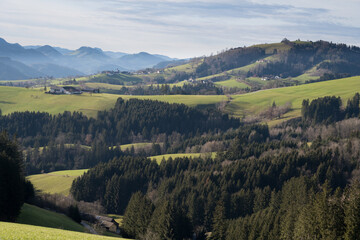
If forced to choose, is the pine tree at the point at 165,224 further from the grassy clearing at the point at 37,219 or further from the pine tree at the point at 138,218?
the grassy clearing at the point at 37,219

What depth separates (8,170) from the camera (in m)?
56.0

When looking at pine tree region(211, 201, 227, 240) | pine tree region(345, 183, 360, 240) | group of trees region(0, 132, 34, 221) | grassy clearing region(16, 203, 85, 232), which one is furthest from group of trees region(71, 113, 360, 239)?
group of trees region(0, 132, 34, 221)

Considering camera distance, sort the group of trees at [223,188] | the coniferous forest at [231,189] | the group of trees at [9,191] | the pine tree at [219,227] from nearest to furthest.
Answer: the group of trees at [9,191]
the coniferous forest at [231,189]
the group of trees at [223,188]
the pine tree at [219,227]

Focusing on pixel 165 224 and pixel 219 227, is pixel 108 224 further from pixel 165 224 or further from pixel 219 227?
pixel 219 227

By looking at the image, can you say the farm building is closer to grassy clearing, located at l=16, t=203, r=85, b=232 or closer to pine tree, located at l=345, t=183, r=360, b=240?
grassy clearing, located at l=16, t=203, r=85, b=232

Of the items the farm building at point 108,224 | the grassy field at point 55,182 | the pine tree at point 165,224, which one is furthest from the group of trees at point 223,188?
the grassy field at point 55,182

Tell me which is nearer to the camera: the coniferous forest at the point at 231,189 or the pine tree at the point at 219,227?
the coniferous forest at the point at 231,189

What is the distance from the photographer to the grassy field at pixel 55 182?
13488cm

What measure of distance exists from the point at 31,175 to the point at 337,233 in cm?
14938

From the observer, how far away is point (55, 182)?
476 feet

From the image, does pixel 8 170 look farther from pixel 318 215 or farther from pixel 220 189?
pixel 220 189

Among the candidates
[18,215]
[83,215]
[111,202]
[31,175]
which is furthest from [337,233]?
[31,175]

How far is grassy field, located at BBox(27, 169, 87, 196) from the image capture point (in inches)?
5310

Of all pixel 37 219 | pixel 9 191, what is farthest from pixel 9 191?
pixel 37 219
